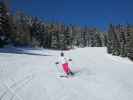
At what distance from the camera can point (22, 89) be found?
10273mm

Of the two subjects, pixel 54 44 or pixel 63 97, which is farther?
pixel 54 44

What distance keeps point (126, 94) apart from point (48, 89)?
3746 millimetres

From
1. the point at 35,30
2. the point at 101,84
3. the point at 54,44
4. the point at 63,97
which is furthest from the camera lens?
the point at 54,44

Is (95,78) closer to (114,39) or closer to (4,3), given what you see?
(4,3)

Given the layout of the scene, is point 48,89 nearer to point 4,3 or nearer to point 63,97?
point 63,97

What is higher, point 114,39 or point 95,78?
point 114,39

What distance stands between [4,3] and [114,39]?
35976 mm

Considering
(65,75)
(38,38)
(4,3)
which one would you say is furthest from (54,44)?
(65,75)

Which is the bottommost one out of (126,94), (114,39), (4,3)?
(126,94)

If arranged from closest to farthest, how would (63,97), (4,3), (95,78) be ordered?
(63,97) → (95,78) → (4,3)

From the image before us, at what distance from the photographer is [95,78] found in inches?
536

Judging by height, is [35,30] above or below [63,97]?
above

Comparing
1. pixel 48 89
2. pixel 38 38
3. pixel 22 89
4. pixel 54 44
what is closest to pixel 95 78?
pixel 48 89

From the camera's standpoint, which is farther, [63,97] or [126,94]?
[126,94]
